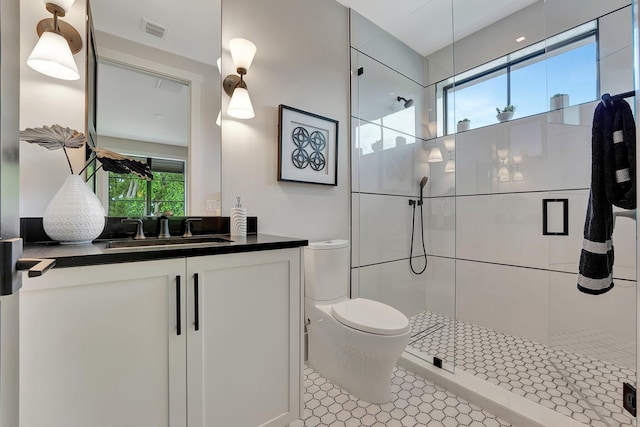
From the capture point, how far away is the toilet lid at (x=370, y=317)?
145cm

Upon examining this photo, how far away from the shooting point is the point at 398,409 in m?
1.50

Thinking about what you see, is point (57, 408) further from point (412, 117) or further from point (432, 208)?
point (412, 117)

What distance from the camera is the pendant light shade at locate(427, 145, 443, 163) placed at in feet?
8.71

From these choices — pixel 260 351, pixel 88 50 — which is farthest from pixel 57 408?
pixel 88 50

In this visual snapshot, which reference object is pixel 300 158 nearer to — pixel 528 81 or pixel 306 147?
pixel 306 147

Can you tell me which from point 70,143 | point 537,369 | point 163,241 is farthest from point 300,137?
point 537,369

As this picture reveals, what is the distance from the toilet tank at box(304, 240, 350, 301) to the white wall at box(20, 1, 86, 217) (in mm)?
1273

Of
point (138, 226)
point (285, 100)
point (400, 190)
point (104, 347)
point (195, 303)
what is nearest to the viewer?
point (104, 347)

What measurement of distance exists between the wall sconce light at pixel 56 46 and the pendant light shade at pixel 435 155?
2.58m

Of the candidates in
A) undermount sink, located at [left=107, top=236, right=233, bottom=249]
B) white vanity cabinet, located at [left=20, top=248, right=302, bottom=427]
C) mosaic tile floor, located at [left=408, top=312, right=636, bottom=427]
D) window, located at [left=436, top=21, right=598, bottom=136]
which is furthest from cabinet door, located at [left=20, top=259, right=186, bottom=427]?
window, located at [left=436, top=21, right=598, bottom=136]

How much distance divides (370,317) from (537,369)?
1206mm

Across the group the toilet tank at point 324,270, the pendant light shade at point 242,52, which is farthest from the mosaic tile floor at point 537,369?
the pendant light shade at point 242,52

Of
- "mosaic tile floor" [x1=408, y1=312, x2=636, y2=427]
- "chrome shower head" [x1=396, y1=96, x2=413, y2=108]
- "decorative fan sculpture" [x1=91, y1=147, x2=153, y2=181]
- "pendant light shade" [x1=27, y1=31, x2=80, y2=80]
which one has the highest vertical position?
"chrome shower head" [x1=396, y1=96, x2=413, y2=108]

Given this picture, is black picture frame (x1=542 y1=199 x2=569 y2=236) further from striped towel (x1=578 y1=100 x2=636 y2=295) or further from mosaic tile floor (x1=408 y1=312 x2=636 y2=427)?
mosaic tile floor (x1=408 y1=312 x2=636 y2=427)
